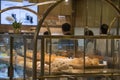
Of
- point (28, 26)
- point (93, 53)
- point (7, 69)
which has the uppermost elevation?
point (28, 26)

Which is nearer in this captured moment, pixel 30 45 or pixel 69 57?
pixel 30 45

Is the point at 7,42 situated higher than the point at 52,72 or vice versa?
the point at 7,42

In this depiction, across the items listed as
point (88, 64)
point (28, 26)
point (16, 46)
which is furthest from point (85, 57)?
point (28, 26)

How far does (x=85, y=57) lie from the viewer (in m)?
2.34

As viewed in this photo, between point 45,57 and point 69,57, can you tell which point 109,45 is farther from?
point 45,57

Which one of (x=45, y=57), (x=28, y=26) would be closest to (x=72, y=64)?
(x=45, y=57)

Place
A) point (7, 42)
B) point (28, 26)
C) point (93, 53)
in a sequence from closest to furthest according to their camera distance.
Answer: point (93, 53), point (7, 42), point (28, 26)

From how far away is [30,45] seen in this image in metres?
2.27

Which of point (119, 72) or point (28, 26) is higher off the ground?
point (28, 26)

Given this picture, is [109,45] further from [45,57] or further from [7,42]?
[7,42]

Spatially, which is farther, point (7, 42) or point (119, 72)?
point (7, 42)

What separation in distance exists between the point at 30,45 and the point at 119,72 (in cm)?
75

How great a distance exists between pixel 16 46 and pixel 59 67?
0.50 metres

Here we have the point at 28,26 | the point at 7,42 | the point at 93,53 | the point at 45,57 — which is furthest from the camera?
the point at 28,26
